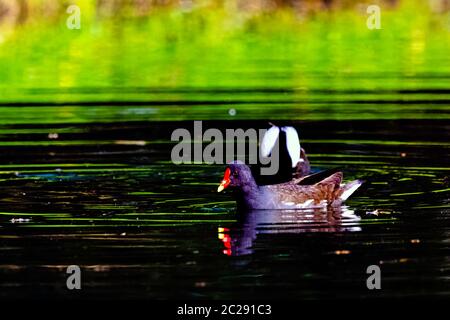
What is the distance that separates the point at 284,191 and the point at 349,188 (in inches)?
30.5

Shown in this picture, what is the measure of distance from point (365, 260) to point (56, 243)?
293 centimetres

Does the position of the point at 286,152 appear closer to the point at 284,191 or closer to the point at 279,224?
the point at 284,191

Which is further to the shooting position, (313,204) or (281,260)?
(313,204)

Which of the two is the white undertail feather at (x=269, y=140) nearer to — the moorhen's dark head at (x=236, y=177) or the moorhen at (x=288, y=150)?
the moorhen at (x=288, y=150)

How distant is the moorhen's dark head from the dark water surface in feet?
1.04

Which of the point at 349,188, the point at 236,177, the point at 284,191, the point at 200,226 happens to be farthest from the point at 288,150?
the point at 200,226

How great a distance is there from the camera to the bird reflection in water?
1257 cm

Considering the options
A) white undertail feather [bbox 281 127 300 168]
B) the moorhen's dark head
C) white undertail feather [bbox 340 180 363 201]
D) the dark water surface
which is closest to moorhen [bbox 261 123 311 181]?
white undertail feather [bbox 281 127 300 168]

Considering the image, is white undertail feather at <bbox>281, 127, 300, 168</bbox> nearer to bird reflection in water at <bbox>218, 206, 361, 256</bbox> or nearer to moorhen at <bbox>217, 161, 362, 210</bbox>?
moorhen at <bbox>217, 161, 362, 210</bbox>

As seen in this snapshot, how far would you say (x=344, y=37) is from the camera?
31.4 m

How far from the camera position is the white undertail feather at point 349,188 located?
1464 cm
